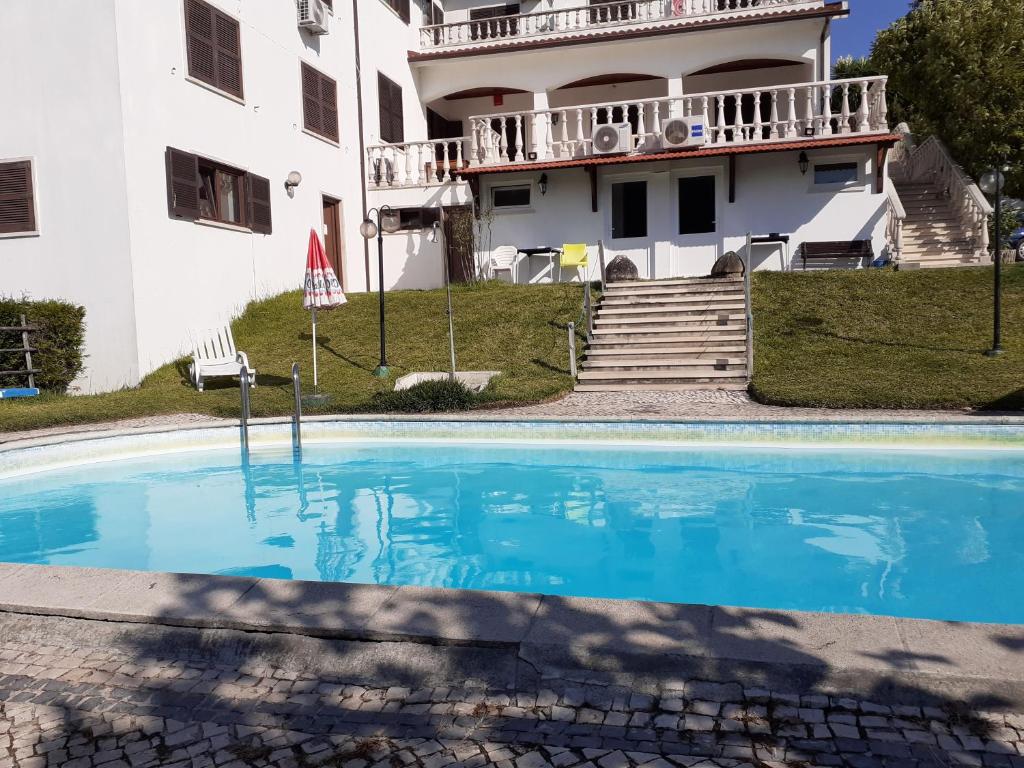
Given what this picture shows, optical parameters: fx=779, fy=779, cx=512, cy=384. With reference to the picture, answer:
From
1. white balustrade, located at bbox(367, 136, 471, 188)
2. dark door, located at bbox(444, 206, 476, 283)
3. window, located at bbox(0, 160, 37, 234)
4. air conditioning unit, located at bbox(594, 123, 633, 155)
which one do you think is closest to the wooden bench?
air conditioning unit, located at bbox(594, 123, 633, 155)

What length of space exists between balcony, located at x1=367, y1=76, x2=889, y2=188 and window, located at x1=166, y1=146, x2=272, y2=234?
4.94 metres

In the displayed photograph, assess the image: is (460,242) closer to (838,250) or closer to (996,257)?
(838,250)

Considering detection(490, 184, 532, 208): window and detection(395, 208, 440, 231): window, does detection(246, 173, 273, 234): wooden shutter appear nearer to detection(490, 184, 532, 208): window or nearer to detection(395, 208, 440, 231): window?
detection(395, 208, 440, 231): window

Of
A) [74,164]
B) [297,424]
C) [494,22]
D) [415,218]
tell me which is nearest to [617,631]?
[297,424]

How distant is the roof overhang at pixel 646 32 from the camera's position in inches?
717

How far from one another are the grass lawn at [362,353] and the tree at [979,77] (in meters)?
13.6

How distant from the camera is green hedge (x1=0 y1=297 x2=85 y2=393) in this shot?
11820 millimetres

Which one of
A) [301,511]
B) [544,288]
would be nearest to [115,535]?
[301,511]

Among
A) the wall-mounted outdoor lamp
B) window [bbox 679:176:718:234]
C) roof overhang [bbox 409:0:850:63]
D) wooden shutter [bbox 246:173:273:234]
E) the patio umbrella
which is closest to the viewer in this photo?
the patio umbrella

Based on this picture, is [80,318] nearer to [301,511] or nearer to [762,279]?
[301,511]

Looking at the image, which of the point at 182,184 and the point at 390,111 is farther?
the point at 390,111

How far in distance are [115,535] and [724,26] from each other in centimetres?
1812

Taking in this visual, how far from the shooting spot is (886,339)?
11703 millimetres

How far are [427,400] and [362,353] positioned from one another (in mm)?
3601
